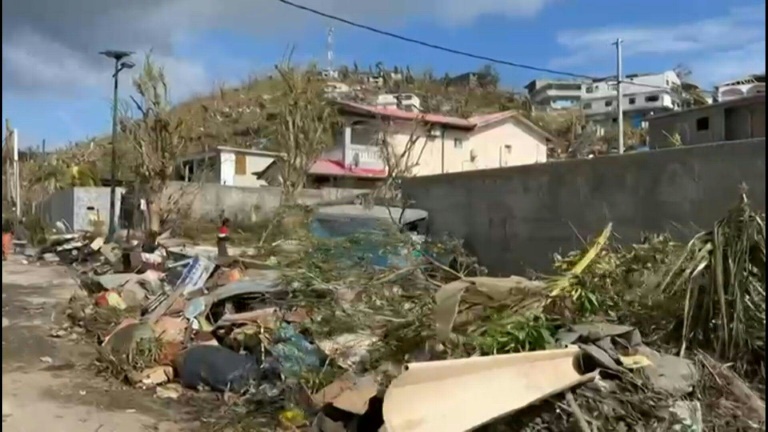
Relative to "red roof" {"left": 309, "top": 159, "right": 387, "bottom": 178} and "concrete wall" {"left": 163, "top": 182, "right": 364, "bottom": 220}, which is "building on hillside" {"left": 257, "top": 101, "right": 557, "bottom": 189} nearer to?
"red roof" {"left": 309, "top": 159, "right": 387, "bottom": 178}

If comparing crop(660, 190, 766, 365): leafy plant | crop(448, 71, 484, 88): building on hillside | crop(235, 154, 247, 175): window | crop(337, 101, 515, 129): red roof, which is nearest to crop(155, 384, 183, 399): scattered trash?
crop(660, 190, 766, 365): leafy plant

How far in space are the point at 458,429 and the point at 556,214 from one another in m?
6.71

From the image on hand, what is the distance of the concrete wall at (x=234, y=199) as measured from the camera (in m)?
21.8

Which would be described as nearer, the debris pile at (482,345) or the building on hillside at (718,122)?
the debris pile at (482,345)

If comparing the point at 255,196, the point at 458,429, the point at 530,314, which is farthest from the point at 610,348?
the point at 255,196

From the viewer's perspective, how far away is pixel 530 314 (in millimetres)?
4762

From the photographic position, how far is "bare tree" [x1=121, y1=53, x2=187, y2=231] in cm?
1883

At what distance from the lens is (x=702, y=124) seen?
22.5m

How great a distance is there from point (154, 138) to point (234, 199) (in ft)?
14.4

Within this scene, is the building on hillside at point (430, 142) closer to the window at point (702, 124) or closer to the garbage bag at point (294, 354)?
the window at point (702, 124)

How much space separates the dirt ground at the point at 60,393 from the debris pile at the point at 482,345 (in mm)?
309

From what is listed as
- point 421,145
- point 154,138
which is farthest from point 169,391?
point 421,145

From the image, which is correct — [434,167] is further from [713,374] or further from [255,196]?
[713,374]

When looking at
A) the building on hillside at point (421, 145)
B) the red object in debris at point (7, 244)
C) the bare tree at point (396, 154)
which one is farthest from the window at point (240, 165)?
the red object in debris at point (7, 244)
